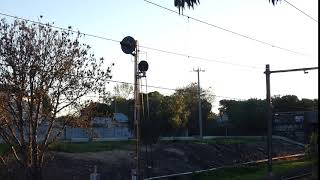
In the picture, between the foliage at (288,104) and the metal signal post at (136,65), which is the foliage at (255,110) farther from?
the metal signal post at (136,65)

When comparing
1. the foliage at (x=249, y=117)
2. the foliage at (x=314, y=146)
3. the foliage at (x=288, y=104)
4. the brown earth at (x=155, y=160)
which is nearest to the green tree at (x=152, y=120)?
the brown earth at (x=155, y=160)

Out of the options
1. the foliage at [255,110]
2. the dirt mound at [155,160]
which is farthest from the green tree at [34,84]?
the foliage at [255,110]

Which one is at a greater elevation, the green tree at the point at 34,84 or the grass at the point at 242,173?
the green tree at the point at 34,84

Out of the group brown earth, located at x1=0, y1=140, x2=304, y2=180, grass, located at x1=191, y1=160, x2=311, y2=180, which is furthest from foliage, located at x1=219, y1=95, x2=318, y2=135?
grass, located at x1=191, y1=160, x2=311, y2=180

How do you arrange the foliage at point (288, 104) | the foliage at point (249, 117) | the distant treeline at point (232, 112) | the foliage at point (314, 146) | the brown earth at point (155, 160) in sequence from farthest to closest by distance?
the foliage at point (288, 104) < the foliage at point (249, 117) < the distant treeline at point (232, 112) < the brown earth at point (155, 160) < the foliage at point (314, 146)

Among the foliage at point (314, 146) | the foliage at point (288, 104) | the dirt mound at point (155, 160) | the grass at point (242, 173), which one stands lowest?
the grass at point (242, 173)

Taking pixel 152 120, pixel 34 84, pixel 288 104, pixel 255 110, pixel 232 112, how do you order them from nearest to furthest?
pixel 34 84
pixel 152 120
pixel 255 110
pixel 232 112
pixel 288 104

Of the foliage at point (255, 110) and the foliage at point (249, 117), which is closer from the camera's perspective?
the foliage at point (249, 117)

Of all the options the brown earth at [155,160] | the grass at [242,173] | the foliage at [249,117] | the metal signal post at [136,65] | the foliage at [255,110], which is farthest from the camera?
the foliage at [255,110]

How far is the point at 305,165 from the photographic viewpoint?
48.3m

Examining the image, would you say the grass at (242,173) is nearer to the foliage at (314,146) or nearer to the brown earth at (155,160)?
the brown earth at (155,160)

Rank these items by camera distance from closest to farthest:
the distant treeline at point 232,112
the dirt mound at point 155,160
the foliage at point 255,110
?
the dirt mound at point 155,160 < the distant treeline at point 232,112 < the foliage at point 255,110

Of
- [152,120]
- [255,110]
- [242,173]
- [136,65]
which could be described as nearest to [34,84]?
[136,65]

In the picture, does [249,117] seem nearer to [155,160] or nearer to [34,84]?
[155,160]
